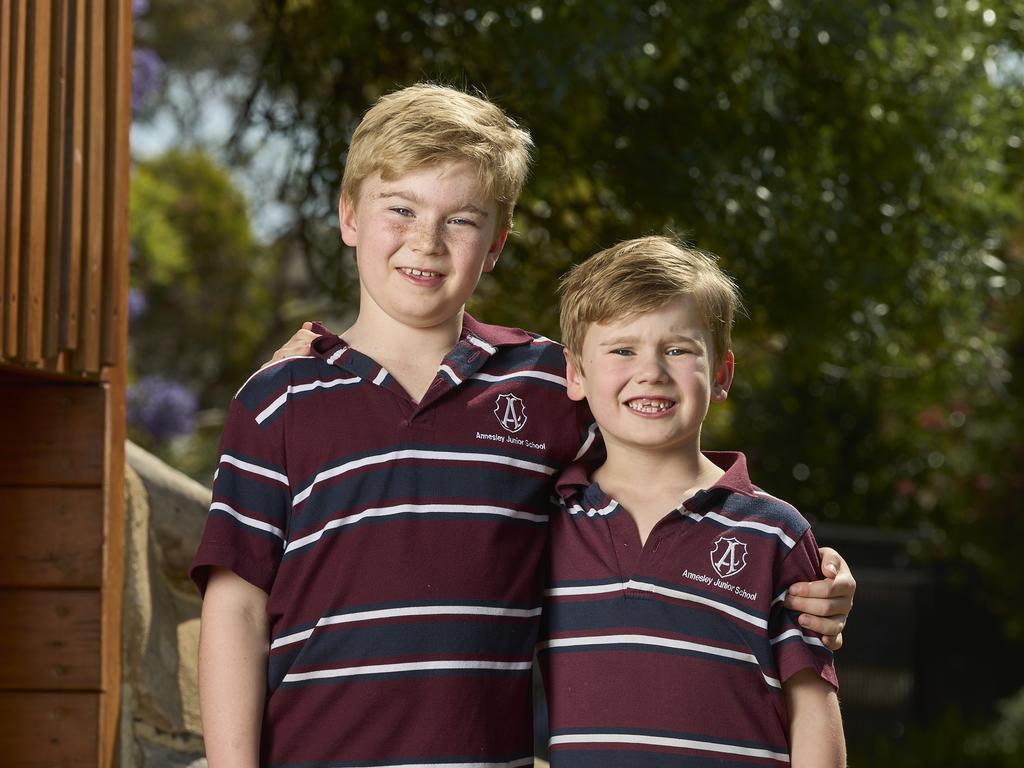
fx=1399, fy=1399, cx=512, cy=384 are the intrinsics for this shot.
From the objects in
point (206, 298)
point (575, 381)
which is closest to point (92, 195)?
point (575, 381)

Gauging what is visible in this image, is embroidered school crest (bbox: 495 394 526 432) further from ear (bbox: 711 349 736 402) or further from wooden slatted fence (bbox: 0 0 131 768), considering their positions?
wooden slatted fence (bbox: 0 0 131 768)

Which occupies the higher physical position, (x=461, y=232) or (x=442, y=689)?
(x=461, y=232)

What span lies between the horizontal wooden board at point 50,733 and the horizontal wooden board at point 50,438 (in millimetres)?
548

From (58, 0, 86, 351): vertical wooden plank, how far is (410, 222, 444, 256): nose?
1158 millimetres

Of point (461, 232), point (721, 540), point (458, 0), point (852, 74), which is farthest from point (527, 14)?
point (721, 540)

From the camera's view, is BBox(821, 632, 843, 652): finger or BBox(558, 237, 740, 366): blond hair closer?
BBox(821, 632, 843, 652): finger

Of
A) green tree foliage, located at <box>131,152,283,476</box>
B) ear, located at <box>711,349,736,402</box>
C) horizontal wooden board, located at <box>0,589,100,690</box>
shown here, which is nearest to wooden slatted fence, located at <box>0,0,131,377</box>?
horizontal wooden board, located at <box>0,589,100,690</box>

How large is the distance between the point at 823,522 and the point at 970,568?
1.03 metres

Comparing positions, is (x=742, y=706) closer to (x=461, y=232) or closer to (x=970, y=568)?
(x=461, y=232)

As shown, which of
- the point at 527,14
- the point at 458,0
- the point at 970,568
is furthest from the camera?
the point at 970,568

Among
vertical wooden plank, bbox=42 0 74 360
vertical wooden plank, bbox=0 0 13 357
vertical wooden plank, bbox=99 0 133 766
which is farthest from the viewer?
vertical wooden plank, bbox=99 0 133 766

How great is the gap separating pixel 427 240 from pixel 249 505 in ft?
1.75

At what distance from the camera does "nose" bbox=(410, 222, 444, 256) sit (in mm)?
2377

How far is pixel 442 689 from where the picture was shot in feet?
7.50
